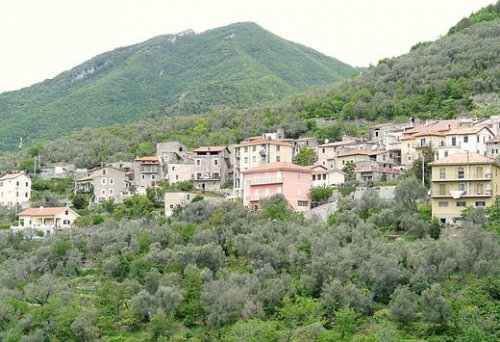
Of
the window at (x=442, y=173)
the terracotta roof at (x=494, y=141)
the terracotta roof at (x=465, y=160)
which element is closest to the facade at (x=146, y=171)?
the terracotta roof at (x=494, y=141)

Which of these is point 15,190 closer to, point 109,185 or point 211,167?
point 109,185

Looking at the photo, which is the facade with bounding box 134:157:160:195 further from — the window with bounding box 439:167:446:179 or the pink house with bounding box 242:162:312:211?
the window with bounding box 439:167:446:179

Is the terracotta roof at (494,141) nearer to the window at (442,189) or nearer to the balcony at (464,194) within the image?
the balcony at (464,194)

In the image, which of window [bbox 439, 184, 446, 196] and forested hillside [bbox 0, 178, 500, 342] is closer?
forested hillside [bbox 0, 178, 500, 342]

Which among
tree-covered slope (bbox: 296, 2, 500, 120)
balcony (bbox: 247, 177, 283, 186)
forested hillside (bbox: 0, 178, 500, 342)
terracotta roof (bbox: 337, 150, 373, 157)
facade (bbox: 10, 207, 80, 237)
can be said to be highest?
tree-covered slope (bbox: 296, 2, 500, 120)

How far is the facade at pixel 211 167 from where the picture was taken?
87.2 metres

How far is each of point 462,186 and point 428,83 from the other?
162 feet

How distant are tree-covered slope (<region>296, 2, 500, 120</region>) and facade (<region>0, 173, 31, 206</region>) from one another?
36350 millimetres

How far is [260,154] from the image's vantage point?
276ft

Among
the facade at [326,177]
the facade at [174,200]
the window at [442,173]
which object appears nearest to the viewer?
the window at [442,173]

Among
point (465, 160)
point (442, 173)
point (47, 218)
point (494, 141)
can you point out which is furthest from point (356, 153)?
point (47, 218)

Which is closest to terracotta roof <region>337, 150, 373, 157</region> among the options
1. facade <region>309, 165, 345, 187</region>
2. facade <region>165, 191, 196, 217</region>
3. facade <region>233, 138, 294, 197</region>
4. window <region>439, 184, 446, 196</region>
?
facade <region>233, 138, 294, 197</region>

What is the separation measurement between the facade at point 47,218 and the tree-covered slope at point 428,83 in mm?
38744

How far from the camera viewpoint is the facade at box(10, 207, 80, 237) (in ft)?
264
